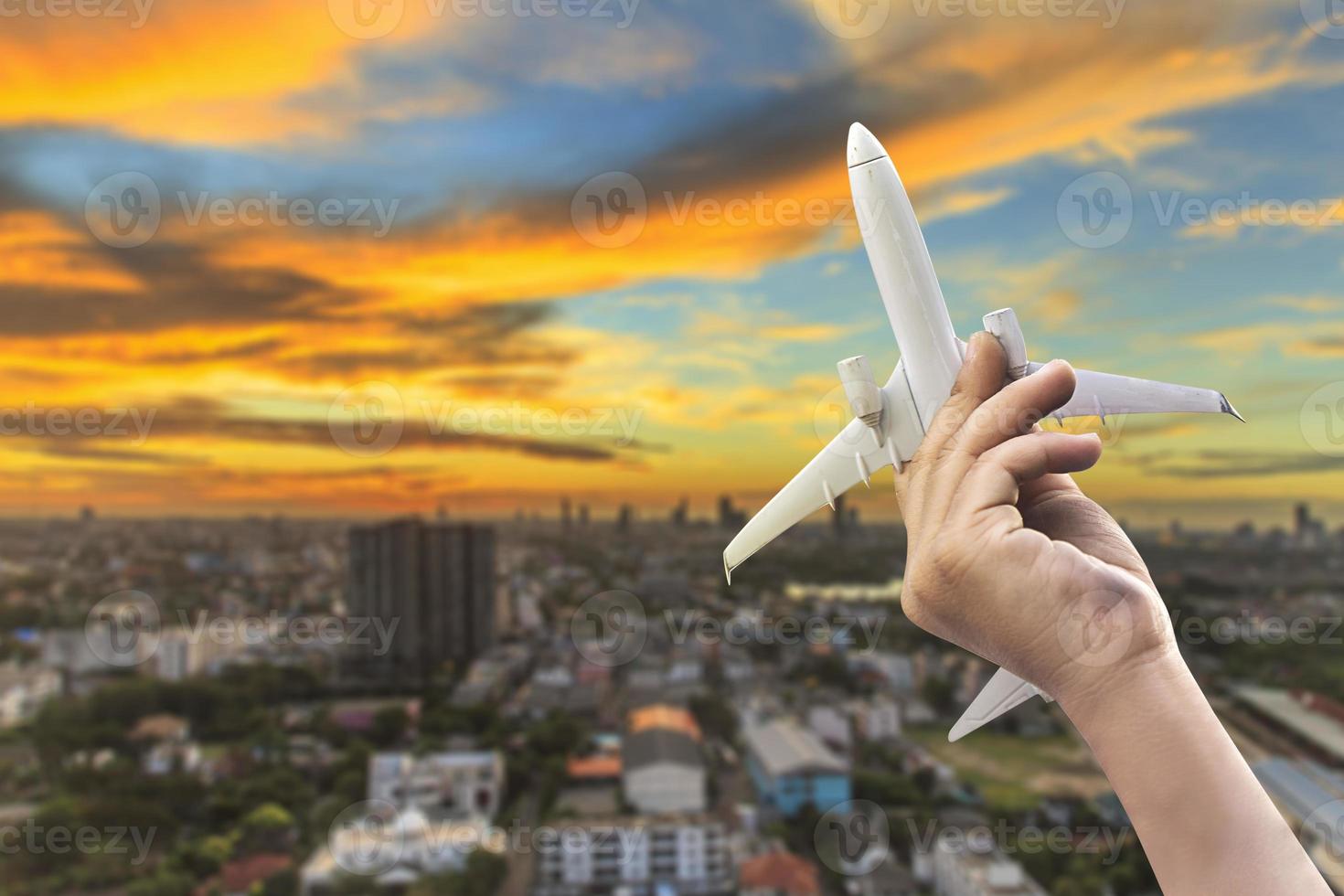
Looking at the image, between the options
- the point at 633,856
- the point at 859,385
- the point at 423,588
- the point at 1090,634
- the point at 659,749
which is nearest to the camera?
the point at 1090,634

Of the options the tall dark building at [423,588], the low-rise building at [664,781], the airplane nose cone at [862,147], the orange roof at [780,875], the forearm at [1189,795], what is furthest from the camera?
the tall dark building at [423,588]

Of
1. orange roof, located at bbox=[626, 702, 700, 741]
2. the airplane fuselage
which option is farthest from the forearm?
orange roof, located at bbox=[626, 702, 700, 741]

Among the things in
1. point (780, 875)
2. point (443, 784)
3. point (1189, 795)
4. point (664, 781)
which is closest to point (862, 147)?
point (1189, 795)

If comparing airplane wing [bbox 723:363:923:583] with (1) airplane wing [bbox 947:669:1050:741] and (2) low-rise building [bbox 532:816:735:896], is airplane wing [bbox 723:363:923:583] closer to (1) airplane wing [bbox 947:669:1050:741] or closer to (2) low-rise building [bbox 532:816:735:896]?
(1) airplane wing [bbox 947:669:1050:741]

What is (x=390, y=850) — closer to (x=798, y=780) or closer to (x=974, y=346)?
(x=798, y=780)

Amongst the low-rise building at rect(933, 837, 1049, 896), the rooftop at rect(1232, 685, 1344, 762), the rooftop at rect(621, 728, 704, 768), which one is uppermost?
the rooftop at rect(1232, 685, 1344, 762)

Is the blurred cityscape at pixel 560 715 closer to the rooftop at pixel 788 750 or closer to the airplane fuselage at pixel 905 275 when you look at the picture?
the rooftop at pixel 788 750

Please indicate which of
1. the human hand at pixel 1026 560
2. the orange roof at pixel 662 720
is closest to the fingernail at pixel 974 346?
the human hand at pixel 1026 560
